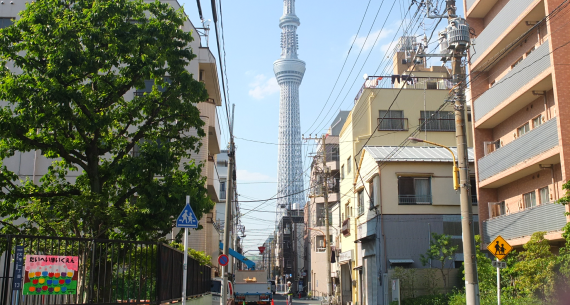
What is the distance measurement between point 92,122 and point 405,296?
19576mm

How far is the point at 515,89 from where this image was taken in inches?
931

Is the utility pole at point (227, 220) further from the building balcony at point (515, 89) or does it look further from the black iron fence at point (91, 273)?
the building balcony at point (515, 89)

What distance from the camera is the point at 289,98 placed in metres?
199

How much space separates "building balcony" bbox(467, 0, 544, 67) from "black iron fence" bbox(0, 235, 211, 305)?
1475cm

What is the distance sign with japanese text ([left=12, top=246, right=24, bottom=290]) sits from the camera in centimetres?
991

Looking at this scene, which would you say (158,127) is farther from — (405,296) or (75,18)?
(405,296)

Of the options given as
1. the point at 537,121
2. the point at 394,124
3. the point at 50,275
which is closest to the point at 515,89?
the point at 537,121

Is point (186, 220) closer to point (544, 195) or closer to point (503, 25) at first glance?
point (544, 195)

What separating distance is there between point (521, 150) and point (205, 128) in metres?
18.1

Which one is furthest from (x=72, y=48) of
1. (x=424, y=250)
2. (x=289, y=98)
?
(x=289, y=98)

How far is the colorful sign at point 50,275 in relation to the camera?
1034cm

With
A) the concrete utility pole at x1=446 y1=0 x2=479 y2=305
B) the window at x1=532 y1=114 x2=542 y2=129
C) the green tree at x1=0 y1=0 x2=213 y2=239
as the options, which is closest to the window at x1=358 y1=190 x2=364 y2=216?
the window at x1=532 y1=114 x2=542 y2=129

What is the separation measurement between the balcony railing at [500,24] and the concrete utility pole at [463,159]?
7174 millimetres

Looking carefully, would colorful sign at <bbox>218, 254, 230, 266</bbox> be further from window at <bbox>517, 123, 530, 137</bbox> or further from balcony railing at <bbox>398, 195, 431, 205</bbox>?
window at <bbox>517, 123, 530, 137</bbox>
